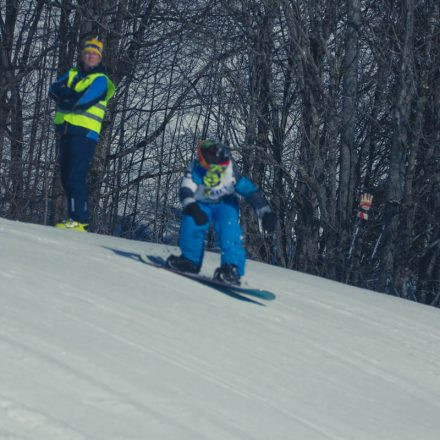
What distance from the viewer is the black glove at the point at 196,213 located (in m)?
7.43

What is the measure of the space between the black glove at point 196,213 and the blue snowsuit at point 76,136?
1.92 metres

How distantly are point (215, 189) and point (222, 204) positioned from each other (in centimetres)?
14

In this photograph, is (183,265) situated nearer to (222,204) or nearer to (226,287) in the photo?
(226,287)

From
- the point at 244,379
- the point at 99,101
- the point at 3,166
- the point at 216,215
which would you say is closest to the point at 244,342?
the point at 244,379

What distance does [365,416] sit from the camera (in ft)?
17.0

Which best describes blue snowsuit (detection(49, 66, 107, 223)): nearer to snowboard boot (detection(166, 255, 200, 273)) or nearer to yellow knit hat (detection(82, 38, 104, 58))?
yellow knit hat (detection(82, 38, 104, 58))

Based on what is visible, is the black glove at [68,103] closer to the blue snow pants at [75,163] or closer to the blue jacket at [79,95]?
the blue jacket at [79,95]

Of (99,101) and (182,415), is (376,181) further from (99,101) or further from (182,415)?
(182,415)

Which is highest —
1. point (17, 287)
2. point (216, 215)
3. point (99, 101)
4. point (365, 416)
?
point (99, 101)

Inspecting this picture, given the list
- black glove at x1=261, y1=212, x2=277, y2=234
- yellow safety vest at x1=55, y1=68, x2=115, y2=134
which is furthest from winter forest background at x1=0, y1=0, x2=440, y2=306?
black glove at x1=261, y1=212, x2=277, y2=234

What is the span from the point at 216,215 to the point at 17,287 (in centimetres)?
235

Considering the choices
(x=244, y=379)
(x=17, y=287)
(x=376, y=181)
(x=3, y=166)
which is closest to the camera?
(x=244, y=379)

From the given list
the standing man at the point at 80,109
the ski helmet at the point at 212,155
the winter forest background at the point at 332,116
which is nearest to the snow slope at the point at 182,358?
the standing man at the point at 80,109

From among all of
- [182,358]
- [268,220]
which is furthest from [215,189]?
[182,358]
